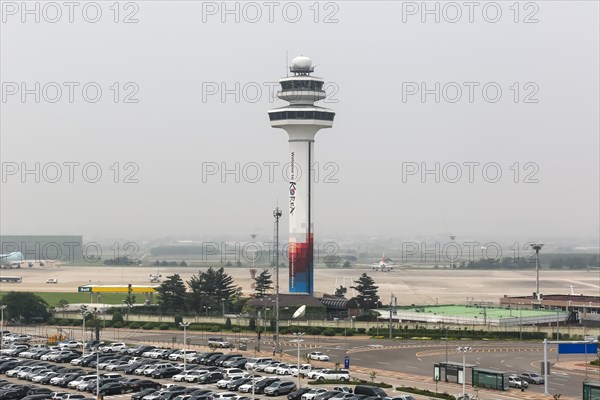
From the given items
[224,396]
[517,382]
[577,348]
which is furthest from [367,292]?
[224,396]

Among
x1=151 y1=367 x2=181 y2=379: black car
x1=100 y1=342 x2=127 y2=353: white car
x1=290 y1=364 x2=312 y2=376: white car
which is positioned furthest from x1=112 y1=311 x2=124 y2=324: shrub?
x1=290 y1=364 x2=312 y2=376: white car

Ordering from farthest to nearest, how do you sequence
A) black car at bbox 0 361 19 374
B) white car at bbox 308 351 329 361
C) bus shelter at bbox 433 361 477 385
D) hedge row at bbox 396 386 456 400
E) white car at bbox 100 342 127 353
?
white car at bbox 100 342 127 353, white car at bbox 308 351 329 361, black car at bbox 0 361 19 374, bus shelter at bbox 433 361 477 385, hedge row at bbox 396 386 456 400

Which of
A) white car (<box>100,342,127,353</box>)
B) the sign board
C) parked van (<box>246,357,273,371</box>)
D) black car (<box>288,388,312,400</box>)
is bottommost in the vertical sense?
black car (<box>288,388,312,400</box>)

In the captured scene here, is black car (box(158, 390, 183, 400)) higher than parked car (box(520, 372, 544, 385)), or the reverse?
black car (box(158, 390, 183, 400))

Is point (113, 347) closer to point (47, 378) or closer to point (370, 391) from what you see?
point (47, 378)

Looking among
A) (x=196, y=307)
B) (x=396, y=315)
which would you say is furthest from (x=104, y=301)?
(x=396, y=315)

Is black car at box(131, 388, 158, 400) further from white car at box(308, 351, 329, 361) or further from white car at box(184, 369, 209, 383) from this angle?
white car at box(308, 351, 329, 361)
